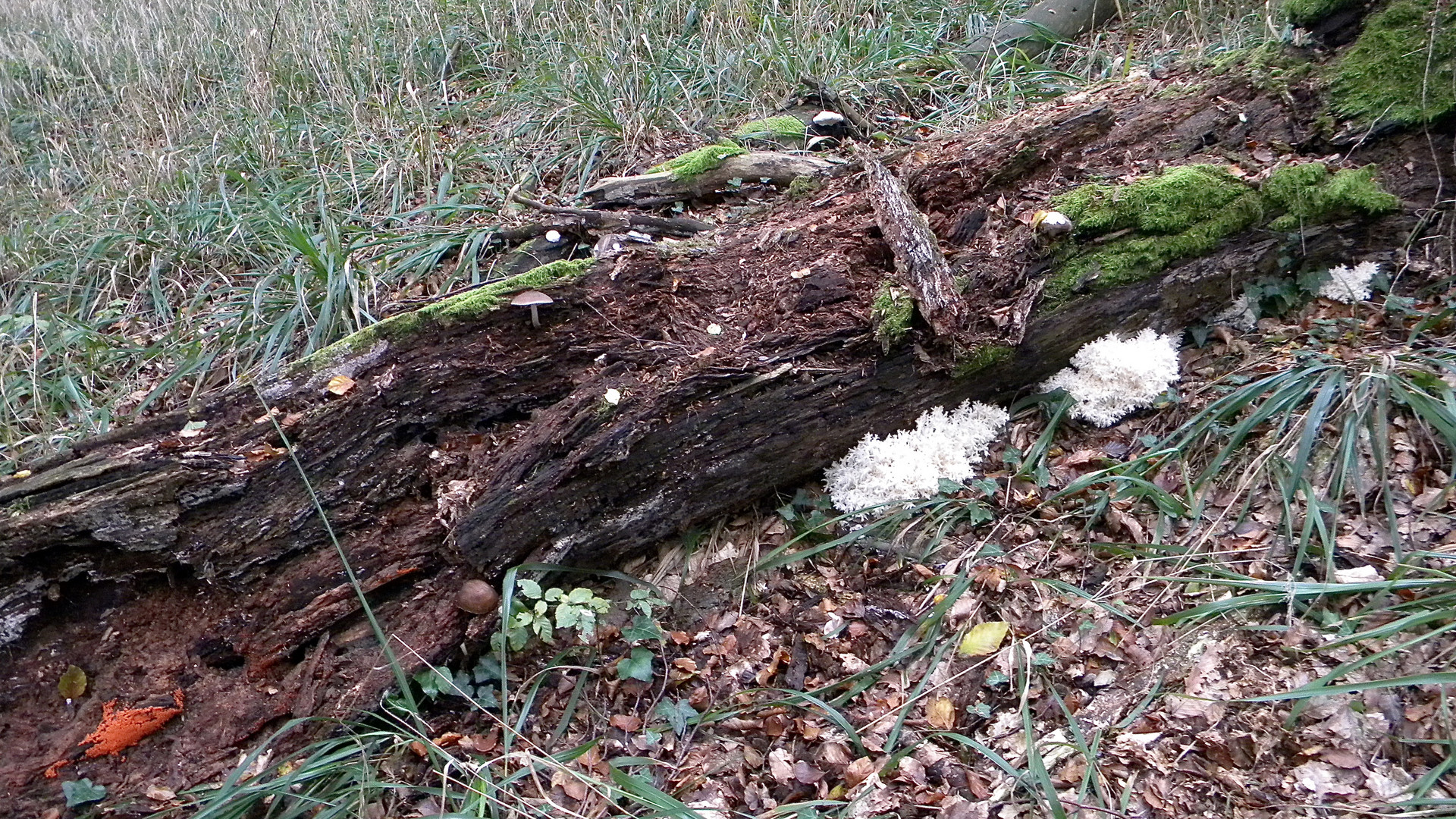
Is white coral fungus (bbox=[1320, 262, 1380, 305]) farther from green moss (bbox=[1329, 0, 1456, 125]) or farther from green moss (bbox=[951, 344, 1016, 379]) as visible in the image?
green moss (bbox=[951, 344, 1016, 379])

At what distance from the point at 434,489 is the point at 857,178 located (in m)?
2.41

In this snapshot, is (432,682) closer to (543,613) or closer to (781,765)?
(543,613)

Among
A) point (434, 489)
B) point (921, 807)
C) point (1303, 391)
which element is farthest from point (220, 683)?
point (1303, 391)

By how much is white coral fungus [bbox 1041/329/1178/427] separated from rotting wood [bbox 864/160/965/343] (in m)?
0.66

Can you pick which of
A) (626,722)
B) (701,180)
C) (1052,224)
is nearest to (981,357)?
(1052,224)

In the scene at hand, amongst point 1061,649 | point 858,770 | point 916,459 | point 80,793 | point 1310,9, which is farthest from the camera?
point 1310,9

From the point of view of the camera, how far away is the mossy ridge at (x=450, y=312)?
9.07 ft

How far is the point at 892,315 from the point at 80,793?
3.07 m

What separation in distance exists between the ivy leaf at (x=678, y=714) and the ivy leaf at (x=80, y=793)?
171 cm

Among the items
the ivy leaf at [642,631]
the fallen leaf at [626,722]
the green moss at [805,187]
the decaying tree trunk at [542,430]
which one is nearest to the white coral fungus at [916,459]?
the decaying tree trunk at [542,430]

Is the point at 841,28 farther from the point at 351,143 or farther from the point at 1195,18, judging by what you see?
the point at 351,143

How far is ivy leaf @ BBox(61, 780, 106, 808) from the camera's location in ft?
7.32

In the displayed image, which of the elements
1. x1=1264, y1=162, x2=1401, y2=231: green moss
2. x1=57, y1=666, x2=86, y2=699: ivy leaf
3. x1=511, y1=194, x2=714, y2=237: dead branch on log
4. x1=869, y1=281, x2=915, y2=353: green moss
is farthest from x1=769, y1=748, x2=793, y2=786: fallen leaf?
x1=1264, y1=162, x2=1401, y2=231: green moss

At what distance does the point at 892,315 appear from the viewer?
289cm
